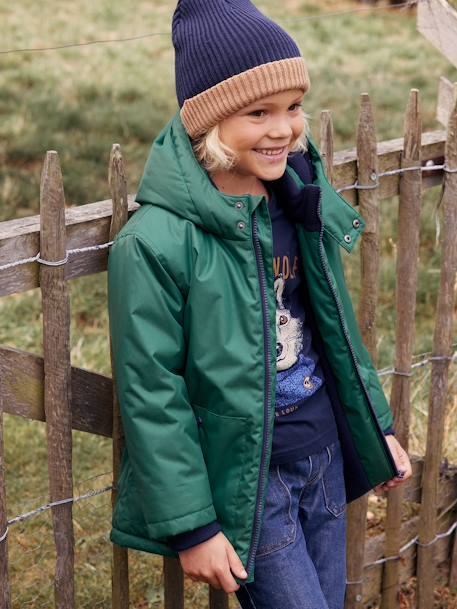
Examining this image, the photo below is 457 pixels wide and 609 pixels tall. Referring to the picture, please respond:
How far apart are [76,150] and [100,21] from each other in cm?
507

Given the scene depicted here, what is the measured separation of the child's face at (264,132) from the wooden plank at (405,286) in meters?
0.67

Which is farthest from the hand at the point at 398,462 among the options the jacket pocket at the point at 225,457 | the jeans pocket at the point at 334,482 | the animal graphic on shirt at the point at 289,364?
the jacket pocket at the point at 225,457

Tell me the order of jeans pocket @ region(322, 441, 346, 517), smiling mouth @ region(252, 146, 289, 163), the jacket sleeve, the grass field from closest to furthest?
the jacket sleeve
smiling mouth @ region(252, 146, 289, 163)
jeans pocket @ region(322, 441, 346, 517)
the grass field

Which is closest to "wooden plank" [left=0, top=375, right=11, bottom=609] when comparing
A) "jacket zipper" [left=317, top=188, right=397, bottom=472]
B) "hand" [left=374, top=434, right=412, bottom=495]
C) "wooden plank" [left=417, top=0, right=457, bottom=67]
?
"jacket zipper" [left=317, top=188, right=397, bottom=472]

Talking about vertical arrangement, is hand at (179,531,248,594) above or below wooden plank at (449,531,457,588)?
above

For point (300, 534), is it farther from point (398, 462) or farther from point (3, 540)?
point (3, 540)

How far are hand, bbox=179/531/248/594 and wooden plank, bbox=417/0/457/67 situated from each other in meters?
2.01

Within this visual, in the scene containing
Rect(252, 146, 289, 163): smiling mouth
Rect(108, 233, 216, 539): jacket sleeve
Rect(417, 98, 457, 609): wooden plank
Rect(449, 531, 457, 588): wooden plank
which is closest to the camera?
Rect(108, 233, 216, 539): jacket sleeve

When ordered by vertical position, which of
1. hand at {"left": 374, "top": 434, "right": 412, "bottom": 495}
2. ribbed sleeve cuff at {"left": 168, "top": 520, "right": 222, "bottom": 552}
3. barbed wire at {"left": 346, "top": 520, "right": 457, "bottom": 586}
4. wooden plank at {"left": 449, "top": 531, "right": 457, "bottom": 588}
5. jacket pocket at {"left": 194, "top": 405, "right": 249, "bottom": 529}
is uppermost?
jacket pocket at {"left": 194, "top": 405, "right": 249, "bottom": 529}

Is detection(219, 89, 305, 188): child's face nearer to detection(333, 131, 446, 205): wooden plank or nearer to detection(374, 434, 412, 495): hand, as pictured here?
detection(333, 131, 446, 205): wooden plank

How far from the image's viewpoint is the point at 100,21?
12062mm

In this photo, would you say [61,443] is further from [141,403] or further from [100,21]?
[100,21]

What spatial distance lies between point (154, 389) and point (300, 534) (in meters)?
0.55

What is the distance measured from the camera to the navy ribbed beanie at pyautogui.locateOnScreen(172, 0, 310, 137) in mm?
2152
